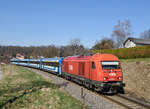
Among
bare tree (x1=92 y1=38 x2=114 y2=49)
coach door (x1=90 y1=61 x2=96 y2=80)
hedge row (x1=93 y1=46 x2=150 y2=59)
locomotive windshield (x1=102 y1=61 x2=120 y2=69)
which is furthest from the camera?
bare tree (x1=92 y1=38 x2=114 y2=49)

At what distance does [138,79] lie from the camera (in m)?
16.2

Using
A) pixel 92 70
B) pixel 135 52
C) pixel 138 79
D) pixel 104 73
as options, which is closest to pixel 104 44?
pixel 135 52

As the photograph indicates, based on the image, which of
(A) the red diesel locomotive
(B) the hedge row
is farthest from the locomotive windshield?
(B) the hedge row

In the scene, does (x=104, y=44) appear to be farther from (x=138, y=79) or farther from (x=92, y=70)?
(x=92, y=70)

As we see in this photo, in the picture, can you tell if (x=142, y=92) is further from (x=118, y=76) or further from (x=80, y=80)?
(x=80, y=80)

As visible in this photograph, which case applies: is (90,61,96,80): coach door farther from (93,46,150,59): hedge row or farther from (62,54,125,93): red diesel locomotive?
(93,46,150,59): hedge row

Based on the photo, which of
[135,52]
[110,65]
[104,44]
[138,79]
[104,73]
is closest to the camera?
[104,73]

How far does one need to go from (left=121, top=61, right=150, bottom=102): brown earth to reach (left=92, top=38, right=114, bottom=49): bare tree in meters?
40.9

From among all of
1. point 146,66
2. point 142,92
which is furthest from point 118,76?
point 146,66

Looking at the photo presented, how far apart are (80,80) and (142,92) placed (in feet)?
20.0

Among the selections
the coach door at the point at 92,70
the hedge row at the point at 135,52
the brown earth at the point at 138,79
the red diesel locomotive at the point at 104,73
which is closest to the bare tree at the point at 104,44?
the hedge row at the point at 135,52

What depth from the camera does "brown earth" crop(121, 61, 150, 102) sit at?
1426 centimetres

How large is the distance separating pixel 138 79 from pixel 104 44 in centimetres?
4690

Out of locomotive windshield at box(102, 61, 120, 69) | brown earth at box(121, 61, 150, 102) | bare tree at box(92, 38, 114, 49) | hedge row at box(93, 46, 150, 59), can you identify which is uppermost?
bare tree at box(92, 38, 114, 49)
